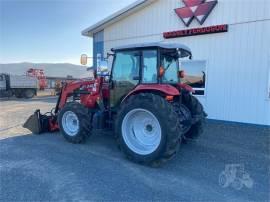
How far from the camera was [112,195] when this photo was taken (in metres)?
3.24

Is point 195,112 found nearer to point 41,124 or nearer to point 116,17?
point 41,124

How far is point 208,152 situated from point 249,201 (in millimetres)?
2004

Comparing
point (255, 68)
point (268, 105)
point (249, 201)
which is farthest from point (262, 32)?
point (249, 201)

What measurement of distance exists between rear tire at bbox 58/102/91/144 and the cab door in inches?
27.6

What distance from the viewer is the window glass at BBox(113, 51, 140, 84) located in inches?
193

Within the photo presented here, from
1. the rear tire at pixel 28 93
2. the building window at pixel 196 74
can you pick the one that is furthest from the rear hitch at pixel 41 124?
the rear tire at pixel 28 93

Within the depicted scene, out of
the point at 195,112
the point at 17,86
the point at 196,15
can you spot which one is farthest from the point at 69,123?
the point at 17,86

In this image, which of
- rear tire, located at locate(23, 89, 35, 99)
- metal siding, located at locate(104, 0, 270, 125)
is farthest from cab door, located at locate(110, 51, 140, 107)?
rear tire, located at locate(23, 89, 35, 99)

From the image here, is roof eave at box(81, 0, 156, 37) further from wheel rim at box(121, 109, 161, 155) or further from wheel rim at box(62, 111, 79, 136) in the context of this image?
wheel rim at box(121, 109, 161, 155)

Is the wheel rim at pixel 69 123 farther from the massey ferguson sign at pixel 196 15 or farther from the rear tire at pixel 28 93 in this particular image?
the rear tire at pixel 28 93

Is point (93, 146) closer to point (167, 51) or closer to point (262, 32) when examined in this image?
point (167, 51)

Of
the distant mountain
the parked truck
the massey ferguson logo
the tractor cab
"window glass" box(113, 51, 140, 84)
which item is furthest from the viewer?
the distant mountain

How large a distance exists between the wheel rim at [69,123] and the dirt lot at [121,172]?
0.34 m

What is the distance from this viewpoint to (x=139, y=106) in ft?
14.1
